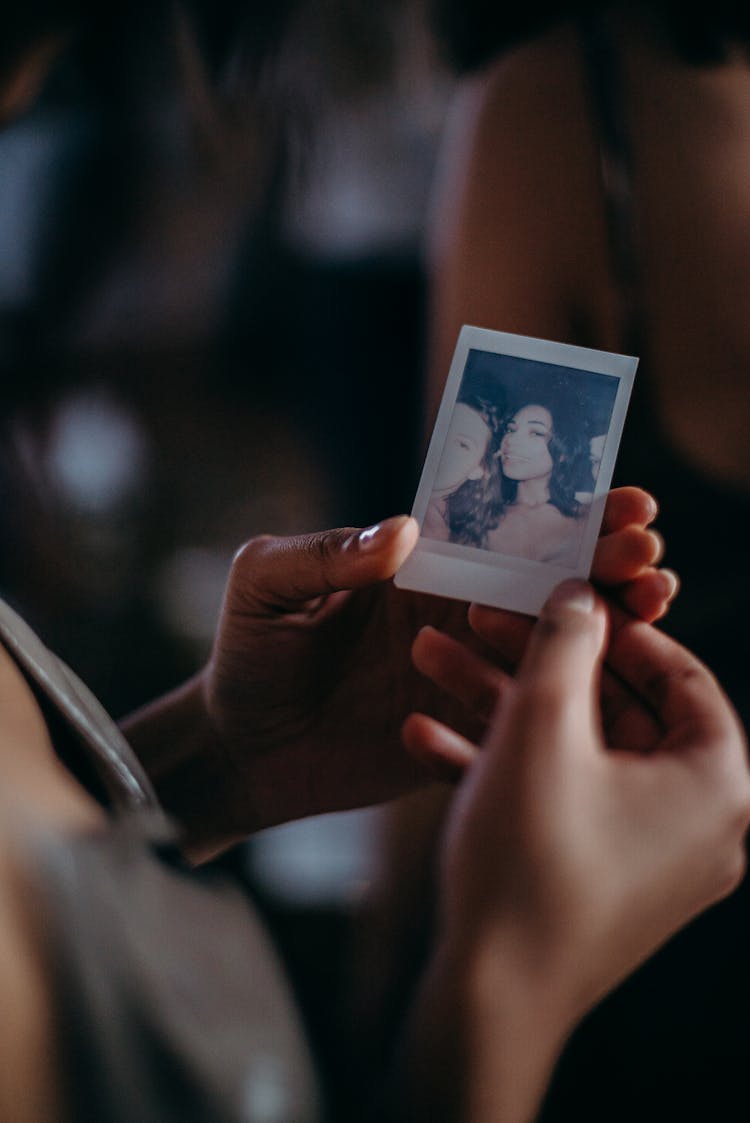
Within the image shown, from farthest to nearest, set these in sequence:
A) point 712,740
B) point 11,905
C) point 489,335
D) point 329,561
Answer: point 489,335 < point 329,561 < point 712,740 < point 11,905

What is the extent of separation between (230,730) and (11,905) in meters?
0.42

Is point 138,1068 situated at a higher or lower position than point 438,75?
lower

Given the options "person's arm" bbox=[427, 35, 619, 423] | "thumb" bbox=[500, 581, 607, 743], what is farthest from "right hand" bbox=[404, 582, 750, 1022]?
"person's arm" bbox=[427, 35, 619, 423]

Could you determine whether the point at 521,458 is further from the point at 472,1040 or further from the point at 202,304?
the point at 202,304

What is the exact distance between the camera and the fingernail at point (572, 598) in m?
0.53

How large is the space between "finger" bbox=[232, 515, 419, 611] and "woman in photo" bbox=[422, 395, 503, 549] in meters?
0.07

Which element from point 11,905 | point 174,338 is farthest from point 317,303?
point 11,905

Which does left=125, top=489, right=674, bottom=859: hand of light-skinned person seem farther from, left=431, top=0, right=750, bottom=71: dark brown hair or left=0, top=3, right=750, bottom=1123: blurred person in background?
left=431, top=0, right=750, bottom=71: dark brown hair

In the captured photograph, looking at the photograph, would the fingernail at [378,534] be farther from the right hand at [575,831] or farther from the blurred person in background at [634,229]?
the blurred person in background at [634,229]

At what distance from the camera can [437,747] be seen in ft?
1.92

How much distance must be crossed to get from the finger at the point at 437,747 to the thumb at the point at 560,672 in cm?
12

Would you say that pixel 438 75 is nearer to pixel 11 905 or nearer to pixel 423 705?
pixel 423 705

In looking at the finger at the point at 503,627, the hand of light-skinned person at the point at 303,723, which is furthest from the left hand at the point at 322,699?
the finger at the point at 503,627

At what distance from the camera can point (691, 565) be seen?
0.92 meters
